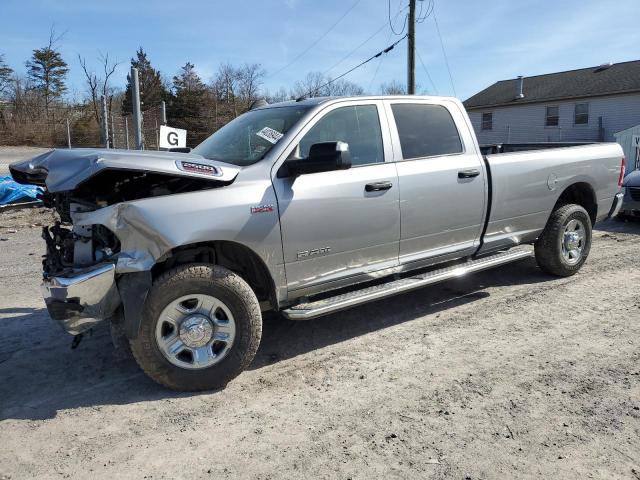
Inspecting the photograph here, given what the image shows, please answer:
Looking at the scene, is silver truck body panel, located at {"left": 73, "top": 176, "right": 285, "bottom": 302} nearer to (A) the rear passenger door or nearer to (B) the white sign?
(A) the rear passenger door

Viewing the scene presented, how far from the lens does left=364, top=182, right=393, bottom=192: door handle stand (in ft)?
13.5

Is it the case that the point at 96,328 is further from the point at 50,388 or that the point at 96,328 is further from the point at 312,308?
the point at 312,308

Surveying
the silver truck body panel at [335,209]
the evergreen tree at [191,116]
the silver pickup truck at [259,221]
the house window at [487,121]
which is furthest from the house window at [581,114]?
the silver pickup truck at [259,221]

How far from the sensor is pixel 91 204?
3404 millimetres

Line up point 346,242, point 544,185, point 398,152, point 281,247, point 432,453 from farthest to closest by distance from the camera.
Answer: point 544,185
point 398,152
point 346,242
point 281,247
point 432,453

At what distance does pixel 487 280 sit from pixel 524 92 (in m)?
32.1

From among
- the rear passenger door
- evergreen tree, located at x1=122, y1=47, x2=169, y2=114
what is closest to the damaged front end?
the rear passenger door

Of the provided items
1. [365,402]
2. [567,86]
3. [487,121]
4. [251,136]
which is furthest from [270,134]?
[487,121]

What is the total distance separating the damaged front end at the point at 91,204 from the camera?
314 centimetres

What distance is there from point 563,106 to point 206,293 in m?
33.2

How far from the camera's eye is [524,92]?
34.2 m

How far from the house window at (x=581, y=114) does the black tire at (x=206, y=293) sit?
32281 millimetres

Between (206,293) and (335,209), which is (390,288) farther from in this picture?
(206,293)

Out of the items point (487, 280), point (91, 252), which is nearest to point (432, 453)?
point (91, 252)
